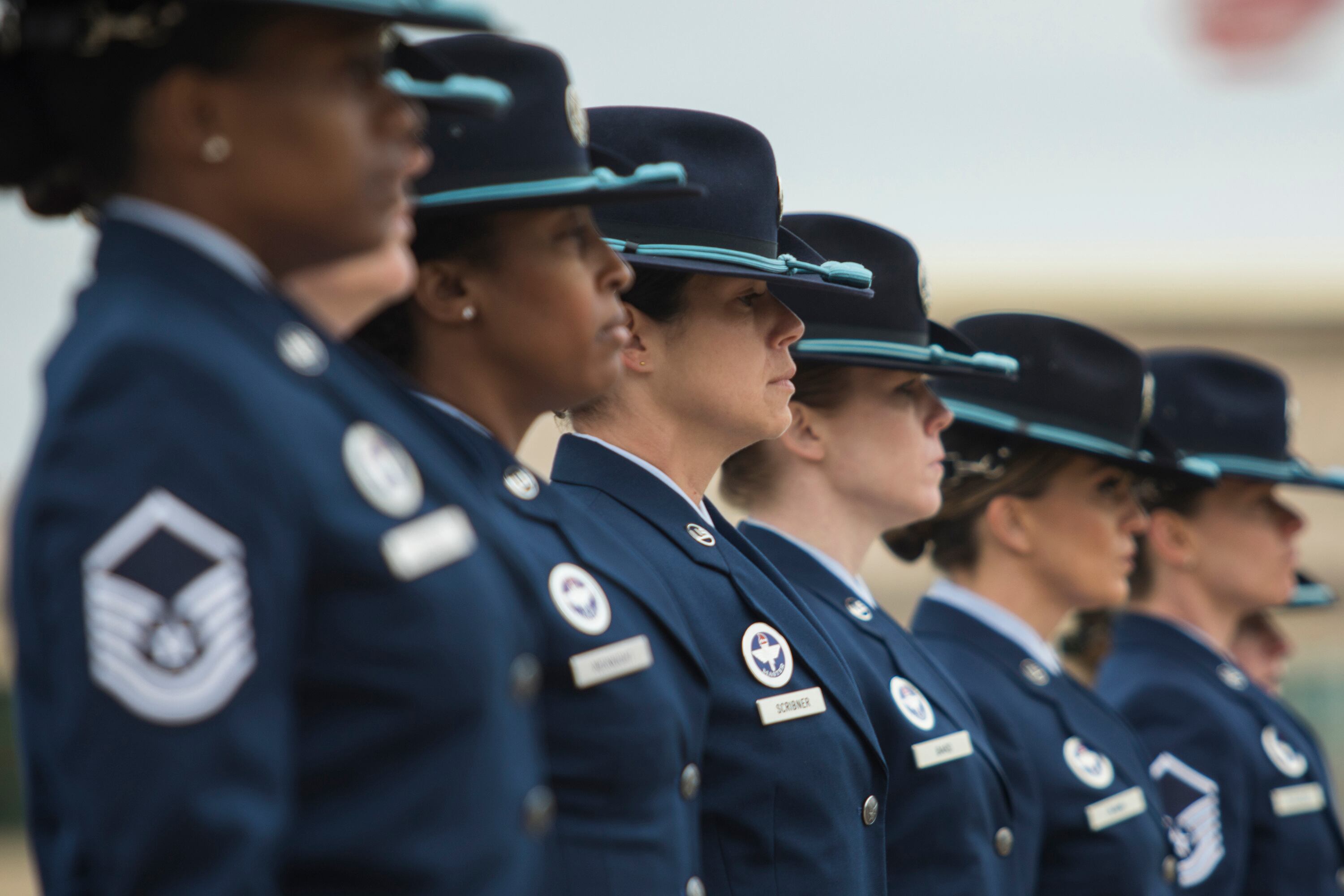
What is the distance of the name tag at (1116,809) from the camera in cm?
387

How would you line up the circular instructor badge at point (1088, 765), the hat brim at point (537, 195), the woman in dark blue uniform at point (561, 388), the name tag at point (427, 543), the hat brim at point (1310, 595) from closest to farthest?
the name tag at point (427, 543) → the woman in dark blue uniform at point (561, 388) → the hat brim at point (537, 195) → the circular instructor badge at point (1088, 765) → the hat brim at point (1310, 595)

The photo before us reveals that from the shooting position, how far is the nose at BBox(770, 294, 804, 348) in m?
3.11

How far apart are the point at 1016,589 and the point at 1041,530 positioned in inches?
6.5

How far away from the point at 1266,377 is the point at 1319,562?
12081 mm

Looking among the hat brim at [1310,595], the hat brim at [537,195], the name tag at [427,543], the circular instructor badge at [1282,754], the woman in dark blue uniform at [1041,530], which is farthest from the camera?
the hat brim at [1310,595]

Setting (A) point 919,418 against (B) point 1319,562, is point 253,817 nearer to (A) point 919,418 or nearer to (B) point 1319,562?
(A) point 919,418

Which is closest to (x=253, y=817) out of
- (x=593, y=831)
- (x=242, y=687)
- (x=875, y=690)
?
(x=242, y=687)

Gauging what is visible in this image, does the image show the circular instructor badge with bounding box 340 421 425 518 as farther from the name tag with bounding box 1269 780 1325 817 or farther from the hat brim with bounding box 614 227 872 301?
the name tag with bounding box 1269 780 1325 817

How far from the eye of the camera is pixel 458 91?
203 centimetres

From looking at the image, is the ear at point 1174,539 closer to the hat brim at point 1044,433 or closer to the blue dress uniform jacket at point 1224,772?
the blue dress uniform jacket at point 1224,772

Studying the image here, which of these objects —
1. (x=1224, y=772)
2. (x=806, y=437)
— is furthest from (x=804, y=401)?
(x=1224, y=772)

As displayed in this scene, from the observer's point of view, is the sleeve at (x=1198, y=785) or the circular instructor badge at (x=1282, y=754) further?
the circular instructor badge at (x=1282, y=754)

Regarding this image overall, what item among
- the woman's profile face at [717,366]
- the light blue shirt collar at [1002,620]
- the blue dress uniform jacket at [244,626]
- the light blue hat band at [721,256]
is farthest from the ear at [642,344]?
the light blue shirt collar at [1002,620]

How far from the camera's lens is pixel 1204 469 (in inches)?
194
